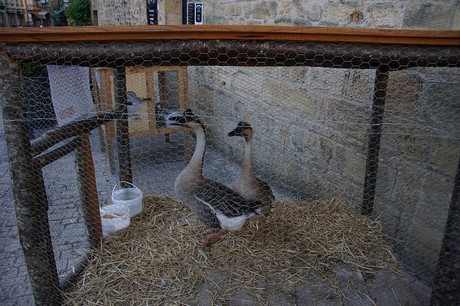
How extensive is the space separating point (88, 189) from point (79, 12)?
1104 centimetres

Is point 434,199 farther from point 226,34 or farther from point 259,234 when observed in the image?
point 226,34

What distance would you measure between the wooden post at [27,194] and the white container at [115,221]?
2.18 ft

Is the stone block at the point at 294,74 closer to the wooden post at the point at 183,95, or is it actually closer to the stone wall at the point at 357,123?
the stone wall at the point at 357,123

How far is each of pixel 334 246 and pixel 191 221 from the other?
103 centimetres

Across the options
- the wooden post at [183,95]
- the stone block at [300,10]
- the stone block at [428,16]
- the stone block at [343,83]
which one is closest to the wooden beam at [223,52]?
the stone block at [428,16]

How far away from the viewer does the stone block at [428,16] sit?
211 centimetres

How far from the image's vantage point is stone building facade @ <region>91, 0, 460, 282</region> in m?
2.25

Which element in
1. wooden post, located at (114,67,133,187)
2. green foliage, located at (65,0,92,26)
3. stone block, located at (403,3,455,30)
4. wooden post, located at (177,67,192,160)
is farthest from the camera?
green foliage, located at (65,0,92,26)

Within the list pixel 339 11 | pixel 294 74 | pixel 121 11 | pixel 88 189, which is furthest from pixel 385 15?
pixel 121 11

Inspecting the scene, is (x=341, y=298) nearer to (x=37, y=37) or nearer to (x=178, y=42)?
(x=178, y=42)

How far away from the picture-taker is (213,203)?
2516mm

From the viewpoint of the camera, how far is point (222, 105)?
4.79m

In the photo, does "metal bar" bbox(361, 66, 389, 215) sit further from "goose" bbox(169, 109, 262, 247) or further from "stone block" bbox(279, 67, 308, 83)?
"stone block" bbox(279, 67, 308, 83)

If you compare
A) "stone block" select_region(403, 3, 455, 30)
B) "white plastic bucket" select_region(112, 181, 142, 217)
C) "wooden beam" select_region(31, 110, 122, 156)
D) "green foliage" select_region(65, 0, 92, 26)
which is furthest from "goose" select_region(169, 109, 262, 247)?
"green foliage" select_region(65, 0, 92, 26)
